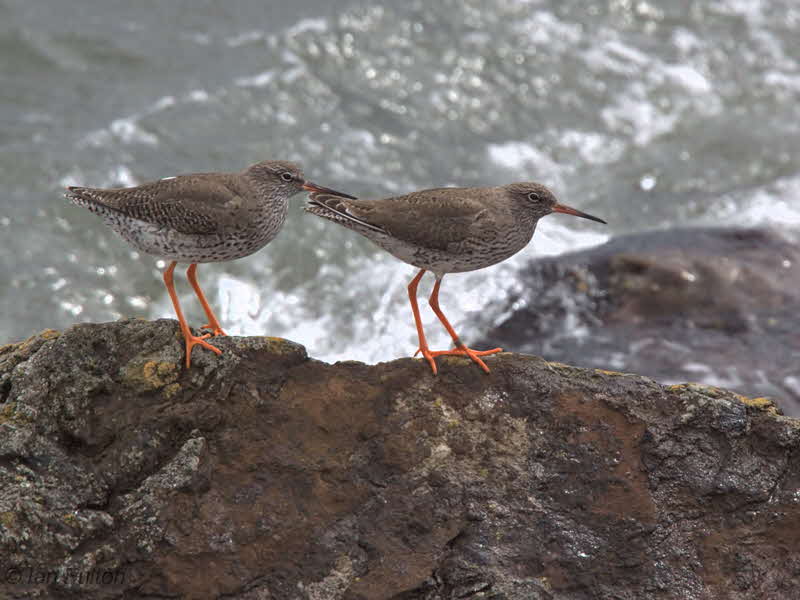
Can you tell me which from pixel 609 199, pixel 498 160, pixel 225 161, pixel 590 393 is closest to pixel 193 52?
pixel 225 161

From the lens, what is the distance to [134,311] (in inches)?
430

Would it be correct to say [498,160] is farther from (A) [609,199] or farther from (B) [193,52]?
(B) [193,52]

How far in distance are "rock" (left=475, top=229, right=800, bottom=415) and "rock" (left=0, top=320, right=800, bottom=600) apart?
3.54m

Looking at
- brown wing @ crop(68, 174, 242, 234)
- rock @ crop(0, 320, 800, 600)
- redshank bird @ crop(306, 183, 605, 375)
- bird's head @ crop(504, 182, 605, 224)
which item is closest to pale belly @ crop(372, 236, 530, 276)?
redshank bird @ crop(306, 183, 605, 375)

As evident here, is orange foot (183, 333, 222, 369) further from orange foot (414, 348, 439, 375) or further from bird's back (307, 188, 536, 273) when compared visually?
bird's back (307, 188, 536, 273)

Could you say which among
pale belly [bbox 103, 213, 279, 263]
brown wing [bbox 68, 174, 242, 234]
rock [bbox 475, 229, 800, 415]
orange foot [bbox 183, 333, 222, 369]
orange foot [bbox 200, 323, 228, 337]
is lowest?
rock [bbox 475, 229, 800, 415]

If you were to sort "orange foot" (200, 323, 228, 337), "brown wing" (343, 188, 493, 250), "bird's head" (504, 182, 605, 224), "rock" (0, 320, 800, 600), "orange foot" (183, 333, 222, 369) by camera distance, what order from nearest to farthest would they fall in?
"rock" (0, 320, 800, 600), "orange foot" (183, 333, 222, 369), "brown wing" (343, 188, 493, 250), "orange foot" (200, 323, 228, 337), "bird's head" (504, 182, 605, 224)

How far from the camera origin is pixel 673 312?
9.89 m

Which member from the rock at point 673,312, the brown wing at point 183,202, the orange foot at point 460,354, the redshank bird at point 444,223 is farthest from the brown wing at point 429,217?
the rock at point 673,312

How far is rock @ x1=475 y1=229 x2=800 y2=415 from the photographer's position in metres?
9.23

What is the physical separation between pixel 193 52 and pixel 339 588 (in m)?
12.2

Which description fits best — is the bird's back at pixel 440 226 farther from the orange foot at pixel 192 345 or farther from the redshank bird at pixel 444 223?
the orange foot at pixel 192 345

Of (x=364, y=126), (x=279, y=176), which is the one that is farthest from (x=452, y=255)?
(x=364, y=126)

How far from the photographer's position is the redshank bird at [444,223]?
20.6ft
